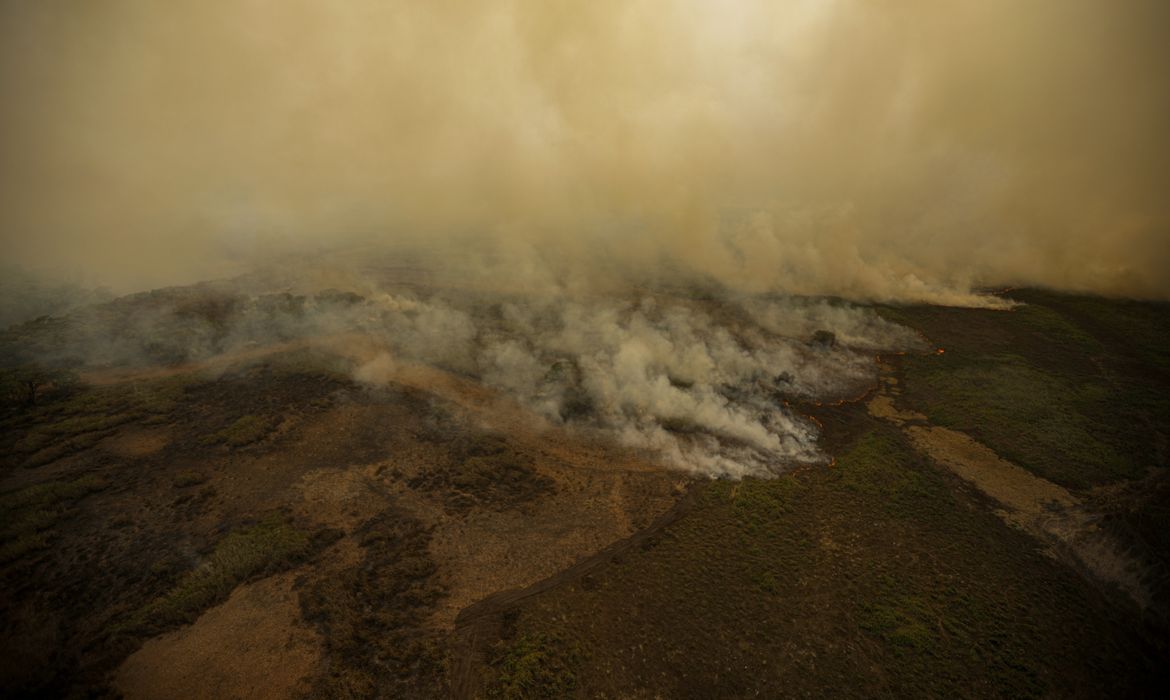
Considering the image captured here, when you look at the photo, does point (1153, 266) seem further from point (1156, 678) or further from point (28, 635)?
point (28, 635)

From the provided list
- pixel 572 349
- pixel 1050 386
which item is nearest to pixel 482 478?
pixel 572 349

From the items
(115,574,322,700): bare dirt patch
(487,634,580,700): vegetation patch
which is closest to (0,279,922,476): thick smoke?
(487,634,580,700): vegetation patch

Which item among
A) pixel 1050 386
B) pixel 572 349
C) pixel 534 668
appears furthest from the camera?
pixel 572 349

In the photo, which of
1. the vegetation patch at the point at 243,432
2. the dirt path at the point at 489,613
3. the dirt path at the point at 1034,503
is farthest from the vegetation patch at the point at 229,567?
the dirt path at the point at 1034,503

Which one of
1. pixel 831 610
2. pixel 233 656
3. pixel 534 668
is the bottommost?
pixel 233 656

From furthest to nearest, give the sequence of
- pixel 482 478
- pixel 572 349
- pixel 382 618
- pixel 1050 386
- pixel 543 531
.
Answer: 1. pixel 572 349
2. pixel 1050 386
3. pixel 482 478
4. pixel 543 531
5. pixel 382 618

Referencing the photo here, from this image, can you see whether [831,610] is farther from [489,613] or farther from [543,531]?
[489,613]

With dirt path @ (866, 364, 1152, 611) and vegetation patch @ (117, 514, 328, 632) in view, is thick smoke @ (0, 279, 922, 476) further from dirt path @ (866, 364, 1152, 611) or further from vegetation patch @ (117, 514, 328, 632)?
vegetation patch @ (117, 514, 328, 632)
